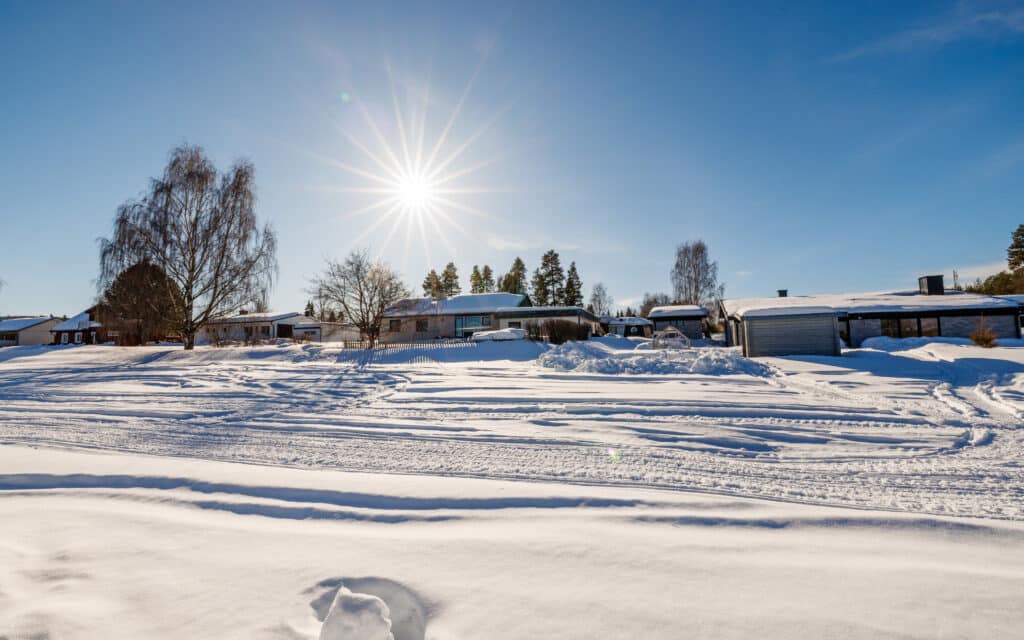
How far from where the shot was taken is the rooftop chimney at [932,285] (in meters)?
26.6

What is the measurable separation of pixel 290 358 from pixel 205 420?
1210 centimetres

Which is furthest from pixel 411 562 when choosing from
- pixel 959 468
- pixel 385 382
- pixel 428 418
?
pixel 385 382

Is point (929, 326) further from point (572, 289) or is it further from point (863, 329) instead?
point (572, 289)

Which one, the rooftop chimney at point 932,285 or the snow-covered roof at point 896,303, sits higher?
the rooftop chimney at point 932,285

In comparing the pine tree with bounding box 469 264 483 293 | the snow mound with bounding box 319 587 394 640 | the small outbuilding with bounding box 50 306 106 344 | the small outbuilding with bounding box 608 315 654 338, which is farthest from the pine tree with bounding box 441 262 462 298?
the snow mound with bounding box 319 587 394 640

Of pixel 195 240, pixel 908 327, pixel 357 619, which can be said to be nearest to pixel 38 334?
pixel 195 240

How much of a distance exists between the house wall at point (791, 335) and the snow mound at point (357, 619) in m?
20.3

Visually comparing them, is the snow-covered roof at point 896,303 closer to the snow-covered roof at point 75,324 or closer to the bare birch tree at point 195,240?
the bare birch tree at point 195,240

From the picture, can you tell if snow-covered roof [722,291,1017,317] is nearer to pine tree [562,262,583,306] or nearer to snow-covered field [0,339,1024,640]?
snow-covered field [0,339,1024,640]

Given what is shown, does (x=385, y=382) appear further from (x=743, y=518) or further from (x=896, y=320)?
(x=896, y=320)

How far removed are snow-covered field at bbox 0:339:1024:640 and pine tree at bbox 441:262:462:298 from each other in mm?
61281

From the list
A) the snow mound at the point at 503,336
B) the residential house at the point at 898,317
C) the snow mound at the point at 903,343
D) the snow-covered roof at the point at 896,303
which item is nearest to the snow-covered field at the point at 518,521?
the residential house at the point at 898,317

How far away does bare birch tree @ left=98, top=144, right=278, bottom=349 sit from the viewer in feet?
63.5

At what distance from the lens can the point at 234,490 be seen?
3.38 m
